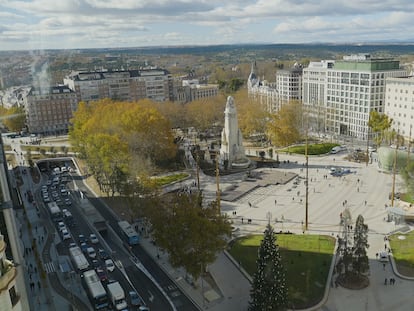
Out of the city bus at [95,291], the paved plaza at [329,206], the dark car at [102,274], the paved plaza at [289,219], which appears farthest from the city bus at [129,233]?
the paved plaza at [329,206]

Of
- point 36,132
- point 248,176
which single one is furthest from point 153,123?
point 36,132

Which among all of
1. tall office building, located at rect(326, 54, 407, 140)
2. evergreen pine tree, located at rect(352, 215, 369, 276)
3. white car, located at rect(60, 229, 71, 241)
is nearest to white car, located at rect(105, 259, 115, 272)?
white car, located at rect(60, 229, 71, 241)

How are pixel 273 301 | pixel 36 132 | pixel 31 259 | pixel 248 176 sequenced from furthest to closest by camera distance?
pixel 36 132
pixel 248 176
pixel 31 259
pixel 273 301

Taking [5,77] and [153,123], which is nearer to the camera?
[5,77]

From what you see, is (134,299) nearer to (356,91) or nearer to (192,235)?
(192,235)

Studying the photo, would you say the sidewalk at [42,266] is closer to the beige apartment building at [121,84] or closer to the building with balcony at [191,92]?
the beige apartment building at [121,84]

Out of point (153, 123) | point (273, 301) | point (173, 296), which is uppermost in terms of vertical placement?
point (153, 123)

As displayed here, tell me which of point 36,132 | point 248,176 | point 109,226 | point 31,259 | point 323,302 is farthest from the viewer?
point 36,132

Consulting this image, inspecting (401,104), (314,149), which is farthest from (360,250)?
(401,104)

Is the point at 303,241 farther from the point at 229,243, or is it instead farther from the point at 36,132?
the point at 36,132
